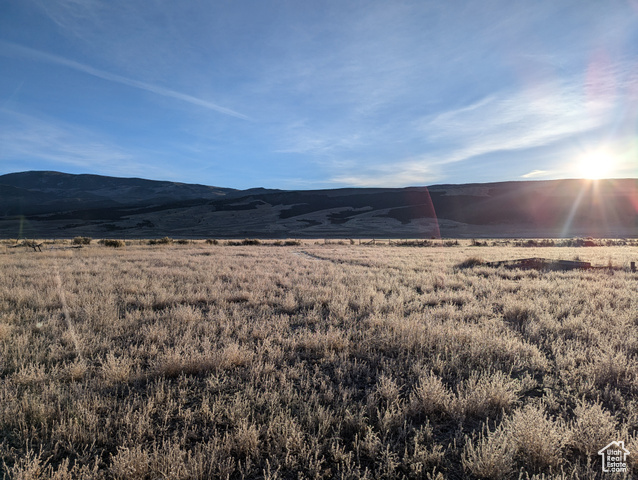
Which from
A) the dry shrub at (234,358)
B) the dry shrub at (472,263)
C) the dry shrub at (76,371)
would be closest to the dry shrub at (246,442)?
the dry shrub at (234,358)

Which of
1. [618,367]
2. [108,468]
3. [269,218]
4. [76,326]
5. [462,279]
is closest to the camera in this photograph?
[108,468]

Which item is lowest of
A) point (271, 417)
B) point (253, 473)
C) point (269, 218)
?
point (253, 473)

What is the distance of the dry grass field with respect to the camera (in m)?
2.56

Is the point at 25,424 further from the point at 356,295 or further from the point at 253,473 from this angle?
the point at 356,295

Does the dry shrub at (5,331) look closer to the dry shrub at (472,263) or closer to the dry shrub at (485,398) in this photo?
the dry shrub at (485,398)

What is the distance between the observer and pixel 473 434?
2.85 metres

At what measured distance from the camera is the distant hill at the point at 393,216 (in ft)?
198

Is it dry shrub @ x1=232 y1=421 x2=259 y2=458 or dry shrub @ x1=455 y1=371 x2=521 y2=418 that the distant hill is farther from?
dry shrub @ x1=232 y1=421 x2=259 y2=458

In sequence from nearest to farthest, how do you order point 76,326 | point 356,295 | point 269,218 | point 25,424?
point 25,424 → point 76,326 → point 356,295 → point 269,218

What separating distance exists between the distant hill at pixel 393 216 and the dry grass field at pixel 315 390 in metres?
49.6

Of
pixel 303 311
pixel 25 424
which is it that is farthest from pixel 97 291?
pixel 25 424

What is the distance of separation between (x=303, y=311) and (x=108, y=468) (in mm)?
4817

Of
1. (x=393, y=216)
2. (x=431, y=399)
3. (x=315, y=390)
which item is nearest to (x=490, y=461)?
(x=431, y=399)

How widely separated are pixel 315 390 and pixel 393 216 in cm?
7757
